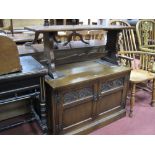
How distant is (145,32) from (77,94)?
5.44 feet

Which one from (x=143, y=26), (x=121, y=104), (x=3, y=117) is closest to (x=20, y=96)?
(x=3, y=117)

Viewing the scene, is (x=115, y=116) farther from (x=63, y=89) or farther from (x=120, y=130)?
(x=63, y=89)

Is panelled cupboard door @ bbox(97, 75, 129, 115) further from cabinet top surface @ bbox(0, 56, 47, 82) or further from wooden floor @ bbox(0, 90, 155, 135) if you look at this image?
cabinet top surface @ bbox(0, 56, 47, 82)

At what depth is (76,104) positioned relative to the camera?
1.77m

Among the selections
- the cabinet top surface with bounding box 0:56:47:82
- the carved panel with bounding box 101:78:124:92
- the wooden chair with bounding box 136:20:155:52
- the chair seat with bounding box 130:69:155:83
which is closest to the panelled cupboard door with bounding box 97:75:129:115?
the carved panel with bounding box 101:78:124:92

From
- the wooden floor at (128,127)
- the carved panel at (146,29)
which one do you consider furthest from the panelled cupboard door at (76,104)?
the carved panel at (146,29)

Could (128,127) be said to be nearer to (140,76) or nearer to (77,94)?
(140,76)

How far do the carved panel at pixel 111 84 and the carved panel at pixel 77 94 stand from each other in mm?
171

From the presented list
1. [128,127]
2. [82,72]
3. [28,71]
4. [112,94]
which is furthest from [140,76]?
[28,71]

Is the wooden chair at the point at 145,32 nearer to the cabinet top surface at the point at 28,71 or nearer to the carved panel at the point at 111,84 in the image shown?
the carved panel at the point at 111,84

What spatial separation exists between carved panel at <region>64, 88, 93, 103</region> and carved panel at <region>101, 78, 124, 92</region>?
171 mm

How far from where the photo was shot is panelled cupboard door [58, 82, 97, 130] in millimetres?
1682

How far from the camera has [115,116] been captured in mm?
2207

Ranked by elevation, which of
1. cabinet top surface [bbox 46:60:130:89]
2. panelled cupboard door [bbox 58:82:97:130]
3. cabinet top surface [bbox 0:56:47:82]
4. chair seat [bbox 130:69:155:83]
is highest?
cabinet top surface [bbox 0:56:47:82]
